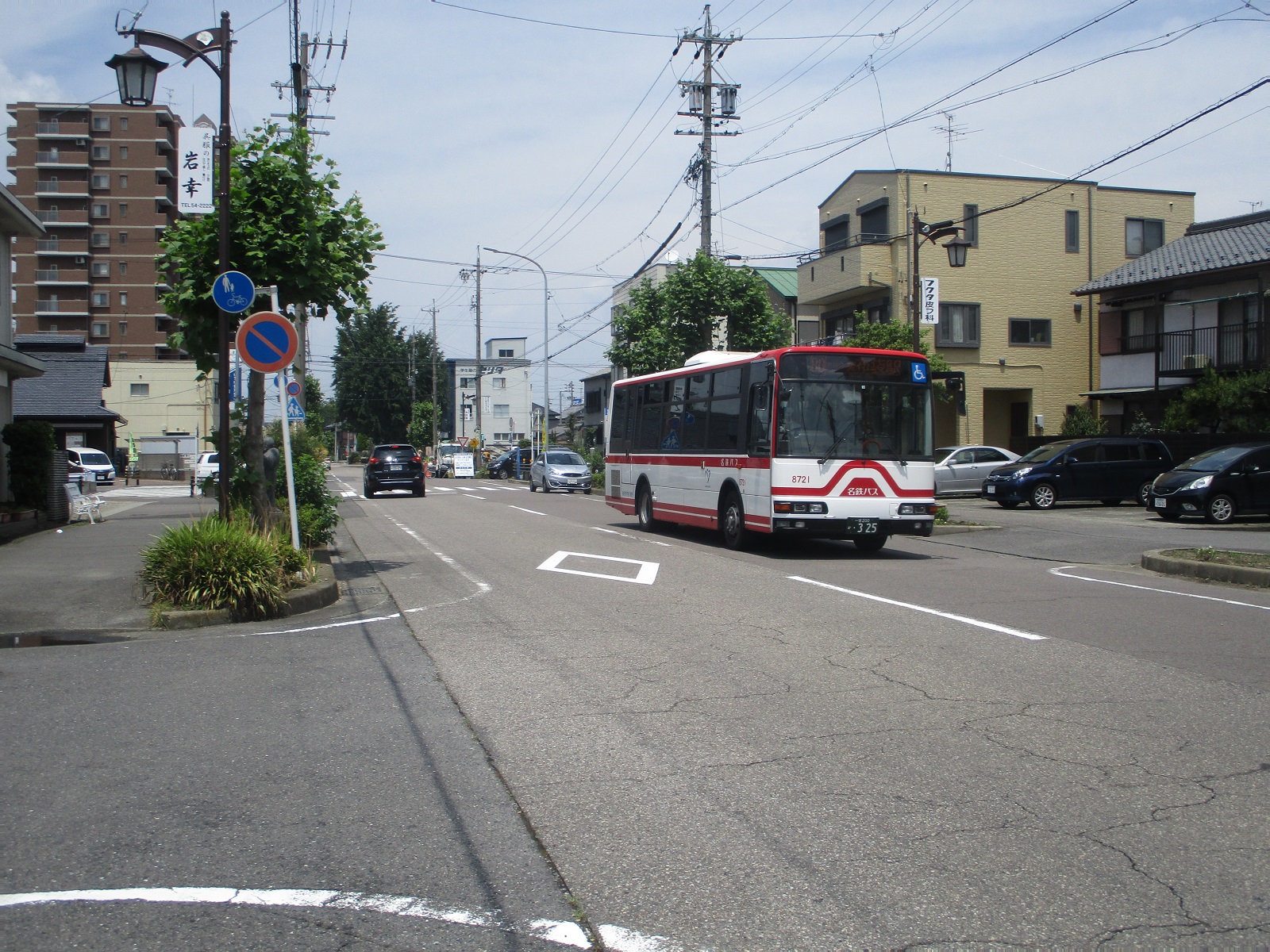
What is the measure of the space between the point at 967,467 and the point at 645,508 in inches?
534

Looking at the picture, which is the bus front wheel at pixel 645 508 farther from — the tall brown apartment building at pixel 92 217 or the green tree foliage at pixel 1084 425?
the tall brown apartment building at pixel 92 217

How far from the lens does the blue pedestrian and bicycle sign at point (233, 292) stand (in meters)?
11.5

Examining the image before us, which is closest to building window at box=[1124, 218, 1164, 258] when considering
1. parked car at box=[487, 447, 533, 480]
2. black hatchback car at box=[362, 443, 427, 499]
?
black hatchback car at box=[362, 443, 427, 499]

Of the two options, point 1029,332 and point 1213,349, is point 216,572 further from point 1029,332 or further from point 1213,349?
point 1029,332

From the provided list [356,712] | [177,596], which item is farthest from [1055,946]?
[177,596]

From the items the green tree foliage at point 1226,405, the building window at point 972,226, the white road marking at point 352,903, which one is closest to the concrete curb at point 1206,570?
the white road marking at point 352,903

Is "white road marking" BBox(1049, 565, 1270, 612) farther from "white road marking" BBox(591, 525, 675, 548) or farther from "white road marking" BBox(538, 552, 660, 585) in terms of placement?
"white road marking" BBox(591, 525, 675, 548)

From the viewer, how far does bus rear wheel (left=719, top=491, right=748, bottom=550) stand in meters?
16.1

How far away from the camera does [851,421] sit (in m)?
15.0

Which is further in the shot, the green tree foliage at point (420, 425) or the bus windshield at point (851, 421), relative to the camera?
the green tree foliage at point (420, 425)

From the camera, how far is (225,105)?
1216cm

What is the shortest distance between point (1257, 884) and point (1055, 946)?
987 mm

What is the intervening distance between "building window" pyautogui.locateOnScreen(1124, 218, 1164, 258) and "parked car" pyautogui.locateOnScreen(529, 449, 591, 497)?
22.1 m

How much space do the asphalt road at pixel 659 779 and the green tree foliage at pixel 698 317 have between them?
25041 mm
